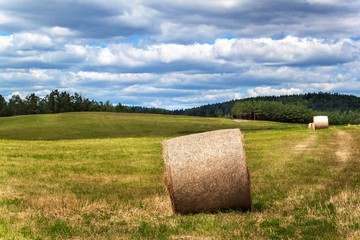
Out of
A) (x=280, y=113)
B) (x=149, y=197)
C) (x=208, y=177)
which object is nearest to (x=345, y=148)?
(x=149, y=197)

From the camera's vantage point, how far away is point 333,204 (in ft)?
44.4

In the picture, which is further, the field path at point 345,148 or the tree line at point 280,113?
the tree line at point 280,113

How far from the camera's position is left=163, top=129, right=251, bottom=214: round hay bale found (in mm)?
13031

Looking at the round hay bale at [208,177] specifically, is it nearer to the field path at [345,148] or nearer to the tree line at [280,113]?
the field path at [345,148]

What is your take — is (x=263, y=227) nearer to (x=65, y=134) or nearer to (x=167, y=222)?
(x=167, y=222)

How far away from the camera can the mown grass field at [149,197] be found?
1098cm

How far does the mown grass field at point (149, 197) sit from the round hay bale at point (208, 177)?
36 centimetres

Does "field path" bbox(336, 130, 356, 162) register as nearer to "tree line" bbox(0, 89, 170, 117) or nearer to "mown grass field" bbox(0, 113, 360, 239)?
"mown grass field" bbox(0, 113, 360, 239)

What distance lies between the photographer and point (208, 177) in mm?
12992

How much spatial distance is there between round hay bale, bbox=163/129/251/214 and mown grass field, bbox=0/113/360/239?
0.36 meters

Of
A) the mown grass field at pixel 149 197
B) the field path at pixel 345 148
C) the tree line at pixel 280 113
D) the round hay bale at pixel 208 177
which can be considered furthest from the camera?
the tree line at pixel 280 113

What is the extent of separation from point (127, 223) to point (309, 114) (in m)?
148

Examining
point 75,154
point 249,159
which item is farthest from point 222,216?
point 75,154

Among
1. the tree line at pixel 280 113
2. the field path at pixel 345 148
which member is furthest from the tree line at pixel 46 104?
the field path at pixel 345 148
